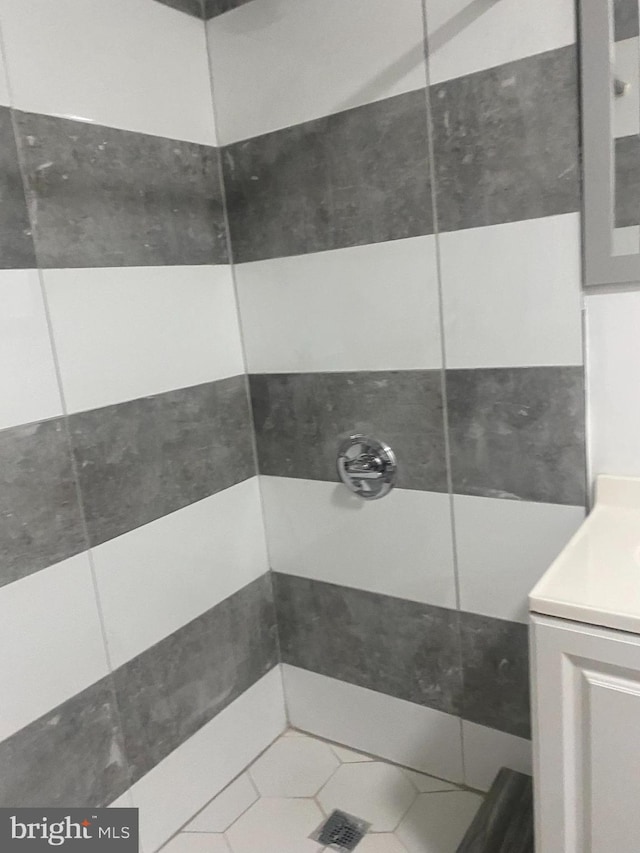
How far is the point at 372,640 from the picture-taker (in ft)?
5.11

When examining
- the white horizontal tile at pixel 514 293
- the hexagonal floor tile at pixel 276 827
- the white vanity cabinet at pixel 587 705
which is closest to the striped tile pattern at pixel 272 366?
the white horizontal tile at pixel 514 293

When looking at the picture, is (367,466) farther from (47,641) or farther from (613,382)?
(47,641)

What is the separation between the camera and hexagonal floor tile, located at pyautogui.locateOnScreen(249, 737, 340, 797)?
1.56 metres

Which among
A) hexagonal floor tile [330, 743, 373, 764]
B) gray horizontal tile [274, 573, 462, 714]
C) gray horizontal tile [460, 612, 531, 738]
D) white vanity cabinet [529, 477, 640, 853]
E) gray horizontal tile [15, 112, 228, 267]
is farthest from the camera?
hexagonal floor tile [330, 743, 373, 764]

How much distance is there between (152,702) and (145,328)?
0.79 m

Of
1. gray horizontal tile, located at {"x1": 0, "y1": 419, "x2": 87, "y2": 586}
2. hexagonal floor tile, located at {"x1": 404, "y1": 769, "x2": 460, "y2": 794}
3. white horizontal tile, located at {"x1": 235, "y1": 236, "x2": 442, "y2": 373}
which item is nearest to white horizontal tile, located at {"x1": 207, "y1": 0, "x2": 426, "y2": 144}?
white horizontal tile, located at {"x1": 235, "y1": 236, "x2": 442, "y2": 373}

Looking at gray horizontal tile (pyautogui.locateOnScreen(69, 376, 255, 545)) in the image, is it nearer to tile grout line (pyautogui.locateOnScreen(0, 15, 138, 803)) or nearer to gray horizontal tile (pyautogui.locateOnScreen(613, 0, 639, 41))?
tile grout line (pyautogui.locateOnScreen(0, 15, 138, 803))

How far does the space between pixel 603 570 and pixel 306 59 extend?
1132 mm

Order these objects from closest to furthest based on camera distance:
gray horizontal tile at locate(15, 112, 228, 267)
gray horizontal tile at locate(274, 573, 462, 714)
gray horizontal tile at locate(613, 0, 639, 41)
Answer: gray horizontal tile at locate(613, 0, 639, 41) → gray horizontal tile at locate(15, 112, 228, 267) → gray horizontal tile at locate(274, 573, 462, 714)

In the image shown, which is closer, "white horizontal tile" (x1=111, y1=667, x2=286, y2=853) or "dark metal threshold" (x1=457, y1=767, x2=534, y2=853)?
"dark metal threshold" (x1=457, y1=767, x2=534, y2=853)

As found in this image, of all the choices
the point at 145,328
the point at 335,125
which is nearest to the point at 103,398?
the point at 145,328

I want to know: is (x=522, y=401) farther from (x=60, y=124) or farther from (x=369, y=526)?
(x=60, y=124)

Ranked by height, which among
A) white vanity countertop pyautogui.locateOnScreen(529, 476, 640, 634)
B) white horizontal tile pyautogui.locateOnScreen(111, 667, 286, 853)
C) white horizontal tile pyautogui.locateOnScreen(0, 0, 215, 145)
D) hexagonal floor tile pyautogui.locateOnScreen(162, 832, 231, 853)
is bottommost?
hexagonal floor tile pyautogui.locateOnScreen(162, 832, 231, 853)

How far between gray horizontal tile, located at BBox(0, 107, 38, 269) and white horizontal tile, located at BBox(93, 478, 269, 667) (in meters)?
0.55
